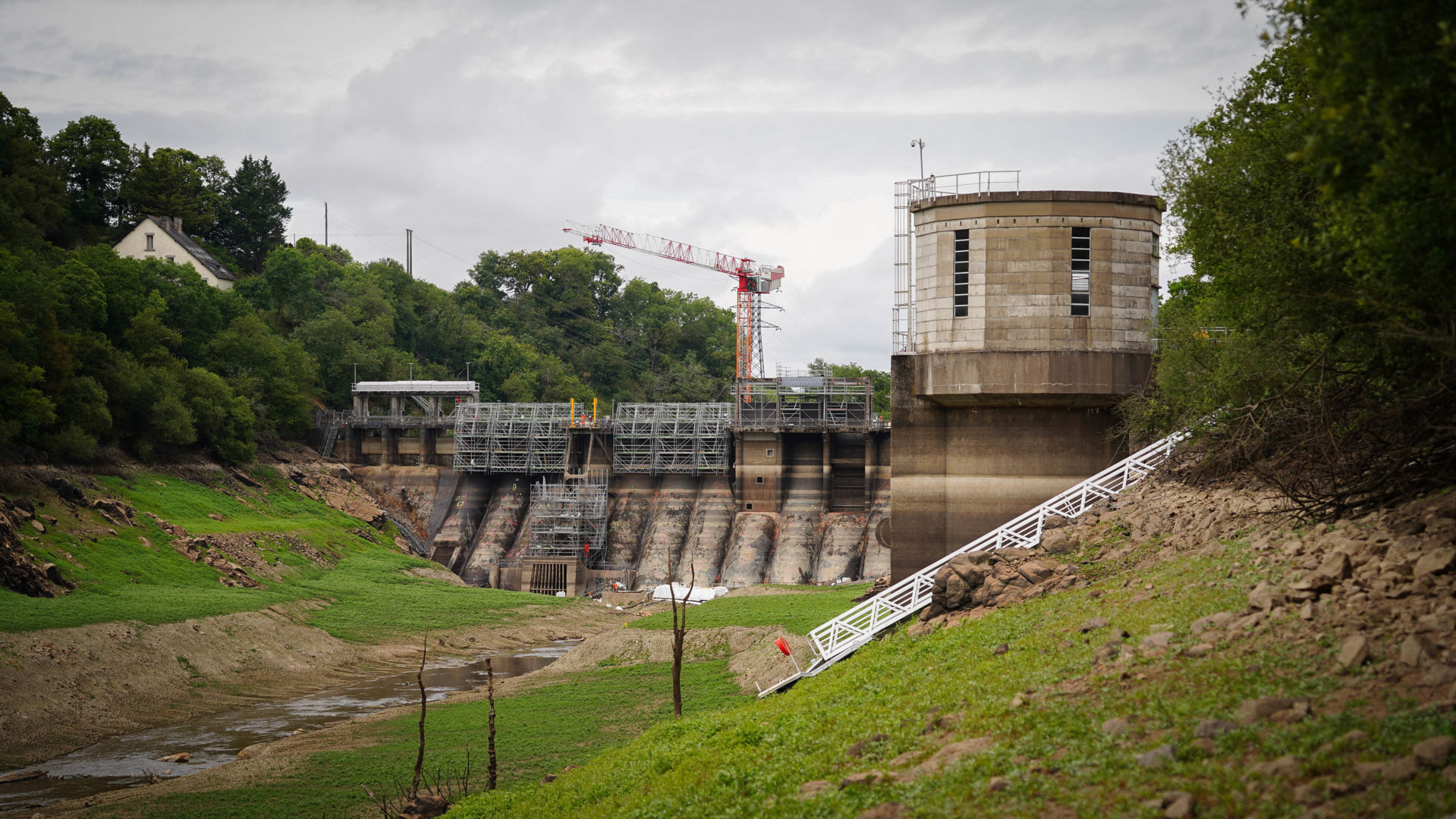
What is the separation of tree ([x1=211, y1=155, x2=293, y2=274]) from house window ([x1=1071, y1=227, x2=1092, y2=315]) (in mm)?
96505

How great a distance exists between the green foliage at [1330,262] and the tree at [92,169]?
93.9 metres

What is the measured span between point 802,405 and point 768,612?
33397 mm

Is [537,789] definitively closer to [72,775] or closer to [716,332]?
[72,775]

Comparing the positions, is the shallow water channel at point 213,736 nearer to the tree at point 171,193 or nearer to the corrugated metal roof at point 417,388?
the corrugated metal roof at point 417,388

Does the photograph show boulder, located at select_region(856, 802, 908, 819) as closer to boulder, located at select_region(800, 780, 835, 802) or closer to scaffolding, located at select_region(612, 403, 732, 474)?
boulder, located at select_region(800, 780, 835, 802)

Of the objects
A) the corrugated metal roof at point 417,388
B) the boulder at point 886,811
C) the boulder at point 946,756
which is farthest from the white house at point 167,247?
the boulder at point 886,811

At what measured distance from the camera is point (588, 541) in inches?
3103

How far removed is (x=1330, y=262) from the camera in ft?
51.4

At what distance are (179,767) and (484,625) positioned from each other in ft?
91.4

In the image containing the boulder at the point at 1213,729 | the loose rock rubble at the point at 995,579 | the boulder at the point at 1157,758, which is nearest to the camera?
the boulder at the point at 1157,758

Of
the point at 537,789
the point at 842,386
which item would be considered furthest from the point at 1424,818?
the point at 842,386

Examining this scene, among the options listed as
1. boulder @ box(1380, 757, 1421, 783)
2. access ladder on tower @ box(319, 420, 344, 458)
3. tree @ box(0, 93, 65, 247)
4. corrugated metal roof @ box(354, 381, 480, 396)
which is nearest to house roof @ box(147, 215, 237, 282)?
tree @ box(0, 93, 65, 247)

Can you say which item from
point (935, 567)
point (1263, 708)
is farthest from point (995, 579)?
point (1263, 708)

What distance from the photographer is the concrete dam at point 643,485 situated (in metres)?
74.7
